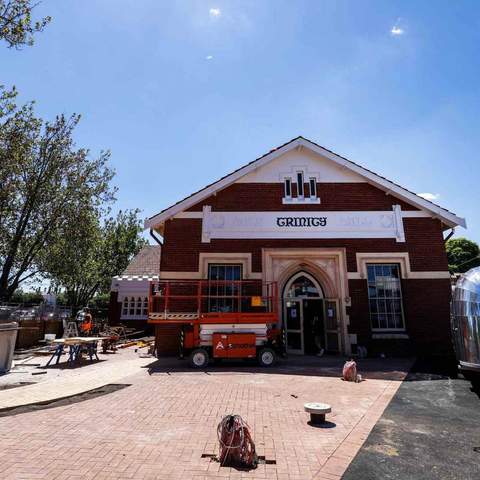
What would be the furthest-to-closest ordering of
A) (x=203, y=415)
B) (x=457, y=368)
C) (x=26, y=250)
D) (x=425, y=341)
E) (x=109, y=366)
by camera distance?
(x=26, y=250), (x=425, y=341), (x=109, y=366), (x=457, y=368), (x=203, y=415)

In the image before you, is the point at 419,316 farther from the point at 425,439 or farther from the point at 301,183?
the point at 425,439

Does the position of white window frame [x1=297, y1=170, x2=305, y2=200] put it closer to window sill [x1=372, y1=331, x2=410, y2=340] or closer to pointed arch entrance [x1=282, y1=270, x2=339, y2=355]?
pointed arch entrance [x1=282, y1=270, x2=339, y2=355]

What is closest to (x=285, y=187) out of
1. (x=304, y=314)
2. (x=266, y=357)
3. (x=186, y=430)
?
(x=304, y=314)

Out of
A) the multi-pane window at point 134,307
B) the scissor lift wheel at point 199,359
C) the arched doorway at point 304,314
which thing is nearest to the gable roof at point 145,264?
the multi-pane window at point 134,307

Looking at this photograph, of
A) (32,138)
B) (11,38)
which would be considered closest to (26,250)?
(32,138)

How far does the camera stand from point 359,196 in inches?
568

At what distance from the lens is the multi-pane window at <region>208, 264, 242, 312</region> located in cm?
1338

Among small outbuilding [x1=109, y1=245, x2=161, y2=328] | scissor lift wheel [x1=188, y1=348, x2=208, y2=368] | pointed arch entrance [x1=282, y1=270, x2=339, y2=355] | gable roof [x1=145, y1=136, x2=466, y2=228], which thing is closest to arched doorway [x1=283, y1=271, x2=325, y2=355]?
pointed arch entrance [x1=282, y1=270, x2=339, y2=355]

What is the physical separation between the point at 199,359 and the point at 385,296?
8.17 m

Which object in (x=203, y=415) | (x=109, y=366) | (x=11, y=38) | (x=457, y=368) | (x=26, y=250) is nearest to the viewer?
(x=203, y=415)

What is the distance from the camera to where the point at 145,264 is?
28.9 m

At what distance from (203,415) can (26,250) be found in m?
21.9

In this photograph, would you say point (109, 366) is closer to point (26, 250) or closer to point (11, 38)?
point (11, 38)

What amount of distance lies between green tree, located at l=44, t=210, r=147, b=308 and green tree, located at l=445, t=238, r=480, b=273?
43.3 meters
